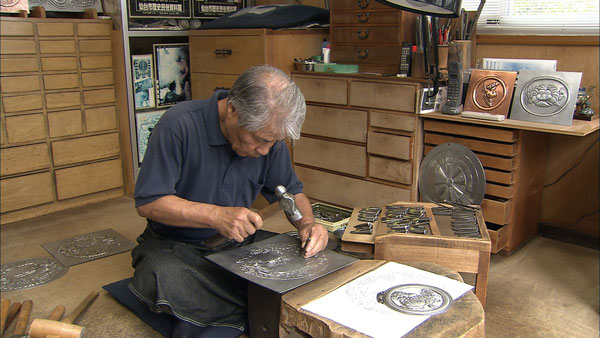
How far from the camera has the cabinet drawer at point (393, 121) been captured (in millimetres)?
3102

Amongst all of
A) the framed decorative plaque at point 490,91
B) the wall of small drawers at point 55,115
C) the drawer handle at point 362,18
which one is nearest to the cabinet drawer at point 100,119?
the wall of small drawers at point 55,115

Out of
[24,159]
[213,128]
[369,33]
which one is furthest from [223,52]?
[213,128]

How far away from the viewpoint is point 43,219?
372 cm

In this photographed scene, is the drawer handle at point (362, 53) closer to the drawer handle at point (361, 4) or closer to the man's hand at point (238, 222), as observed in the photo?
the drawer handle at point (361, 4)

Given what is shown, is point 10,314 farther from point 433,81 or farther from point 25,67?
point 433,81

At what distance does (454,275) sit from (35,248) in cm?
256

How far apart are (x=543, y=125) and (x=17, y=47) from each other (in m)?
3.18

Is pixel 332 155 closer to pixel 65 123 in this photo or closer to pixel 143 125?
pixel 143 125

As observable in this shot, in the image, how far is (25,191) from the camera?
145 inches

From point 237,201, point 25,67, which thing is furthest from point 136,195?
point 25,67

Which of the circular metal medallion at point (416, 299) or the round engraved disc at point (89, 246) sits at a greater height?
the circular metal medallion at point (416, 299)

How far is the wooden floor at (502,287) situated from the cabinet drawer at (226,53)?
124cm

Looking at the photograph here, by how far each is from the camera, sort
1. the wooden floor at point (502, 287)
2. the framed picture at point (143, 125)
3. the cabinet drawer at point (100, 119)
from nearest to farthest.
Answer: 1. the wooden floor at point (502, 287)
2. the cabinet drawer at point (100, 119)
3. the framed picture at point (143, 125)

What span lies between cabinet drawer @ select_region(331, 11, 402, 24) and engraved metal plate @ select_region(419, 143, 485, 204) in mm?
855
